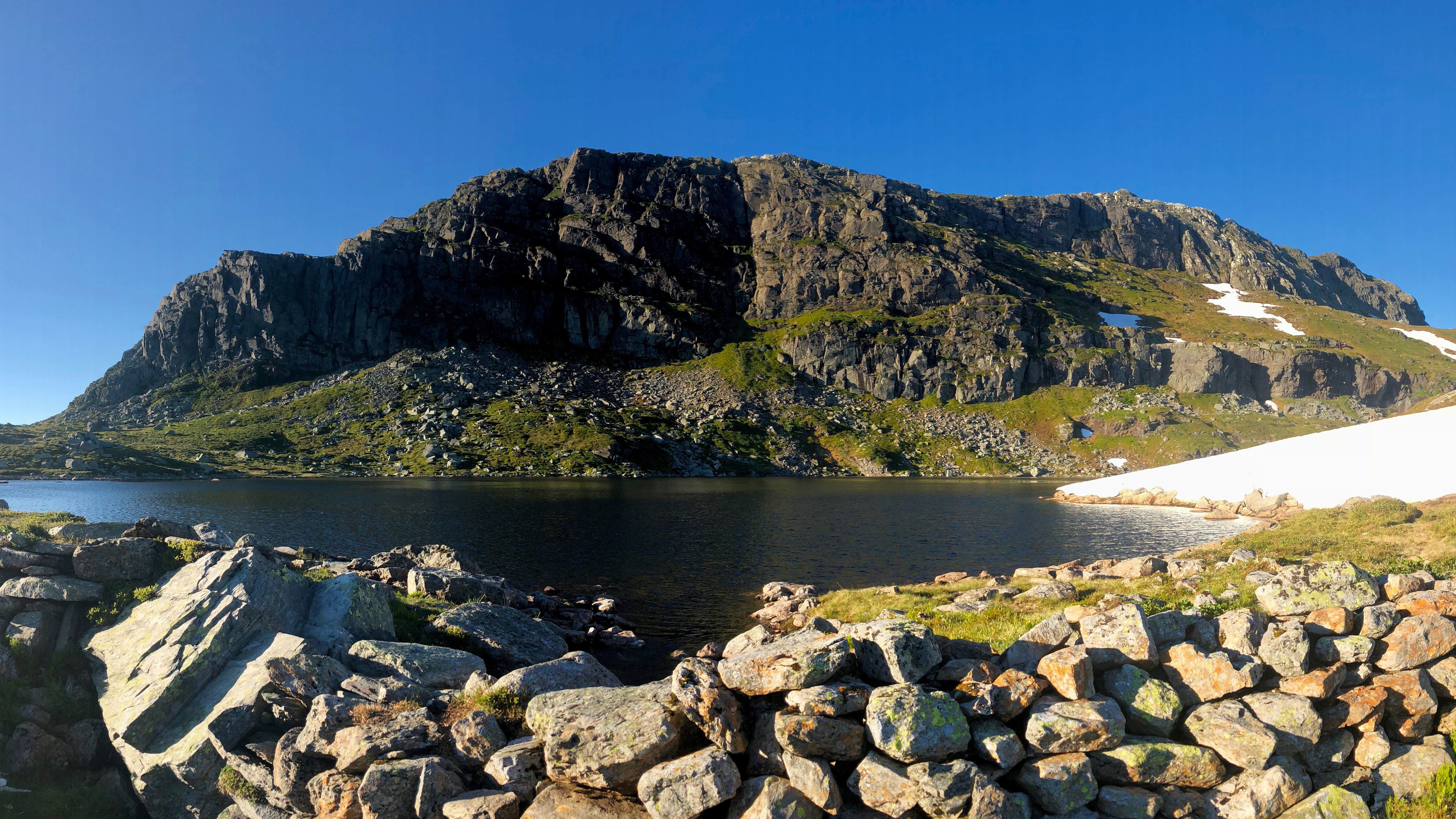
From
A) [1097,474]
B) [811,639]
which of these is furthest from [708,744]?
[1097,474]

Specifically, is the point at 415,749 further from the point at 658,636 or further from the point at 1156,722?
the point at 658,636

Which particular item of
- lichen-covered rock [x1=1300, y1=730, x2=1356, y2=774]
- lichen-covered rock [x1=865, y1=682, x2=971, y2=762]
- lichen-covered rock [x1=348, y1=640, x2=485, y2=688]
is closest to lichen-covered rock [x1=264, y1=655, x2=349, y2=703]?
lichen-covered rock [x1=348, y1=640, x2=485, y2=688]

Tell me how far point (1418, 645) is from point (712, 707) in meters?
14.3

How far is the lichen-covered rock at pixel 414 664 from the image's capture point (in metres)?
16.1

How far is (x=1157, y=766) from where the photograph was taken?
1073 cm

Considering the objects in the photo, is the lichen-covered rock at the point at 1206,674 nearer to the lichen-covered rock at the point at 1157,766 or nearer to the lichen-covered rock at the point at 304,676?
the lichen-covered rock at the point at 1157,766

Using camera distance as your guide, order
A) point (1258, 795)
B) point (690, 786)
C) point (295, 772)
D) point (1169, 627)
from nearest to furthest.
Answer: point (690, 786), point (1258, 795), point (295, 772), point (1169, 627)

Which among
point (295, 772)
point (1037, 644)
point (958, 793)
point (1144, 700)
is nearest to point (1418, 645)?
point (1144, 700)

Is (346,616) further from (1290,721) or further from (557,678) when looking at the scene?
(1290,721)

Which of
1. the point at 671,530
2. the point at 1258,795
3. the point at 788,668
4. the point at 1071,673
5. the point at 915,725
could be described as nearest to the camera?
the point at 915,725

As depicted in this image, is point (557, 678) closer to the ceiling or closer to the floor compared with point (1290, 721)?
closer to the floor

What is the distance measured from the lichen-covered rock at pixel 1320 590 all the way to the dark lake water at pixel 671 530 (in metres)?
20.9

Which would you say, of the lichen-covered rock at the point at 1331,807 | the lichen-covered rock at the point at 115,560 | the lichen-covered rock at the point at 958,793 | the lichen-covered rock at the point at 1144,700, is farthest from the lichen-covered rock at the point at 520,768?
the lichen-covered rock at the point at 115,560

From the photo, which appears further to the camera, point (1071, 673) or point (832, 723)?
point (1071, 673)
